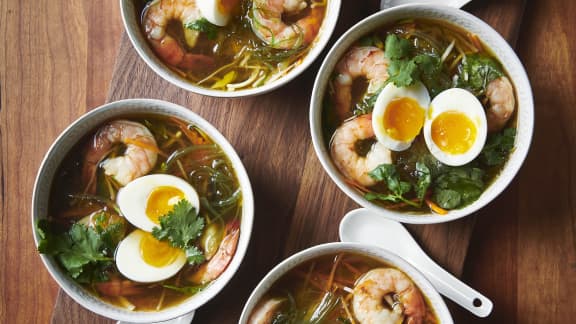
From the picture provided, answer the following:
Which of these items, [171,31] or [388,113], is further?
[171,31]

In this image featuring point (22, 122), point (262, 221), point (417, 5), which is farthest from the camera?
point (22, 122)

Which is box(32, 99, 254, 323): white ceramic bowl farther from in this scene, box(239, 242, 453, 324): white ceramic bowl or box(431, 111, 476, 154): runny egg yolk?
box(431, 111, 476, 154): runny egg yolk

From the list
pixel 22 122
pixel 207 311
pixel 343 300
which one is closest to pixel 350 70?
pixel 343 300

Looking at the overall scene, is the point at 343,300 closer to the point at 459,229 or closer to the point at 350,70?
the point at 459,229

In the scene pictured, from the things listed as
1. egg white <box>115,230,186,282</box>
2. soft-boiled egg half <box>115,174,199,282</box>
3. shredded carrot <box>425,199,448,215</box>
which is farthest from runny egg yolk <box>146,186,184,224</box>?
shredded carrot <box>425,199,448,215</box>

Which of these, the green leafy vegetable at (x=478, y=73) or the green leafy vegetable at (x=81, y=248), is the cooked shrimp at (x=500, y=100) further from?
the green leafy vegetable at (x=81, y=248)
